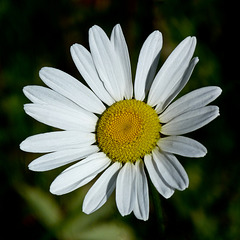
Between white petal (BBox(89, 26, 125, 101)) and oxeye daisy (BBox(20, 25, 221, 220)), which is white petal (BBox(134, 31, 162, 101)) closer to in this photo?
oxeye daisy (BBox(20, 25, 221, 220))

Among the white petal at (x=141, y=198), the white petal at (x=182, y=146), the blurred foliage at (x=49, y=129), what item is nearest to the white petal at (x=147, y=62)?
the white petal at (x=182, y=146)

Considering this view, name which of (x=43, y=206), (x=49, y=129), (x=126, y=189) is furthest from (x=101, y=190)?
(x=49, y=129)

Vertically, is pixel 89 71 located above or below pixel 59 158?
above

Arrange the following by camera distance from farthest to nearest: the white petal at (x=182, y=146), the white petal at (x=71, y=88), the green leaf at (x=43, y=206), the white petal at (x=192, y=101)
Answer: the green leaf at (x=43, y=206) < the white petal at (x=71, y=88) < the white petal at (x=192, y=101) < the white petal at (x=182, y=146)

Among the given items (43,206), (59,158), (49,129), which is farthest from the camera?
(49,129)

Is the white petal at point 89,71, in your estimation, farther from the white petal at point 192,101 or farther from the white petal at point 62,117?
the white petal at point 192,101

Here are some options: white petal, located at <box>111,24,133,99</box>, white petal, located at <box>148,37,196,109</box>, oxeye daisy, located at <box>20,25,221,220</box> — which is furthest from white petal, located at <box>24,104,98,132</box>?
white petal, located at <box>148,37,196,109</box>

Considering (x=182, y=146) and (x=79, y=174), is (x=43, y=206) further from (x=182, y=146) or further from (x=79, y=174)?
(x=182, y=146)
